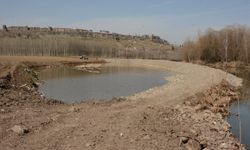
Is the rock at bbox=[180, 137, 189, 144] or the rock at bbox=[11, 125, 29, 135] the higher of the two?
the rock at bbox=[11, 125, 29, 135]

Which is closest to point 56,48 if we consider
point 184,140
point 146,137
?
point 146,137

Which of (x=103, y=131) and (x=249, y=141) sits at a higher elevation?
(x=103, y=131)

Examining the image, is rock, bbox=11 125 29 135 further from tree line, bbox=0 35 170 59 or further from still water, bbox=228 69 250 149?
tree line, bbox=0 35 170 59

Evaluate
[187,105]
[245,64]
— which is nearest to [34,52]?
[245,64]

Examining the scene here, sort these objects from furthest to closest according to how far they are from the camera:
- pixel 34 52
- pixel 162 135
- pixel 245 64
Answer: pixel 34 52
pixel 245 64
pixel 162 135

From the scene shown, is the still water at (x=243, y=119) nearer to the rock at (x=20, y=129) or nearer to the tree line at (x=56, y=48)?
the rock at (x=20, y=129)

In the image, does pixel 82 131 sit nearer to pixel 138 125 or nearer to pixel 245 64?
pixel 138 125

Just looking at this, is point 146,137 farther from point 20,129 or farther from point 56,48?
point 56,48

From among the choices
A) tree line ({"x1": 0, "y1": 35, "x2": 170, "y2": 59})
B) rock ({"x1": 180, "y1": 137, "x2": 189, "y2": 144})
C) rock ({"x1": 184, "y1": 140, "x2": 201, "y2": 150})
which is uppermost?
tree line ({"x1": 0, "y1": 35, "x2": 170, "y2": 59})

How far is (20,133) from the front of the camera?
1242 cm

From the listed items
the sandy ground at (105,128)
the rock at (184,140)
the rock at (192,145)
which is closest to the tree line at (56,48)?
the sandy ground at (105,128)

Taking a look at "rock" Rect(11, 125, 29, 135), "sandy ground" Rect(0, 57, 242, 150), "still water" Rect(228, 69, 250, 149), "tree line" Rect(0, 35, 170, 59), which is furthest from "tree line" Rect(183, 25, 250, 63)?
"rock" Rect(11, 125, 29, 135)

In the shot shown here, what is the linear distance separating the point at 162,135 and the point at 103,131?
2.01m

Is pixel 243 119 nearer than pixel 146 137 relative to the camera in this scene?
No
